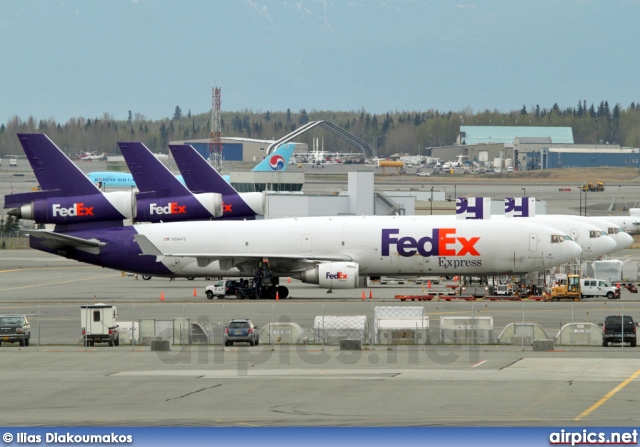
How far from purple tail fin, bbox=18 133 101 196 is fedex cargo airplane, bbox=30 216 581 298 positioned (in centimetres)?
333

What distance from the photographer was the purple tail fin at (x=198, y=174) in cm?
8256

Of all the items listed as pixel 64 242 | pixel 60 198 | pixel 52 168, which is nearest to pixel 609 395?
pixel 64 242

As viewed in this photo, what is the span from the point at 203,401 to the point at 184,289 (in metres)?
48.4

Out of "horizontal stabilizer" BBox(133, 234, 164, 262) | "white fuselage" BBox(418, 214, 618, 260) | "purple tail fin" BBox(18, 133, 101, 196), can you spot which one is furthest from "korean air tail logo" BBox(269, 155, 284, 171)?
"horizontal stabilizer" BBox(133, 234, 164, 262)

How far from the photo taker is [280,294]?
66500 mm

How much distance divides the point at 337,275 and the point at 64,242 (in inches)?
671

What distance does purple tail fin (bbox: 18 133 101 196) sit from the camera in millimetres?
69000

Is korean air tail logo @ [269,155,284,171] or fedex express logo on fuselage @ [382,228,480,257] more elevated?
korean air tail logo @ [269,155,284,171]

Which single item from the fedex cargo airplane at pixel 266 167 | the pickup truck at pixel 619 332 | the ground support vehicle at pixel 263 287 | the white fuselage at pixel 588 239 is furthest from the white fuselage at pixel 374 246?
the fedex cargo airplane at pixel 266 167

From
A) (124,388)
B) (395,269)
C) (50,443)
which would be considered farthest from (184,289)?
(50,443)

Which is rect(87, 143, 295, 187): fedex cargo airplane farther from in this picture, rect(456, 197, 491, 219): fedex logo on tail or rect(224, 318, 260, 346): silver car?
rect(224, 318, 260, 346): silver car

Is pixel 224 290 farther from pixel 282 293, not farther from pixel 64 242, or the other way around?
pixel 64 242

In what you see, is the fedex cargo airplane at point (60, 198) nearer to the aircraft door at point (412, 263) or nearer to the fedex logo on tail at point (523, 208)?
the aircraft door at point (412, 263)

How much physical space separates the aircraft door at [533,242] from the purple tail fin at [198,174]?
26.1 m
